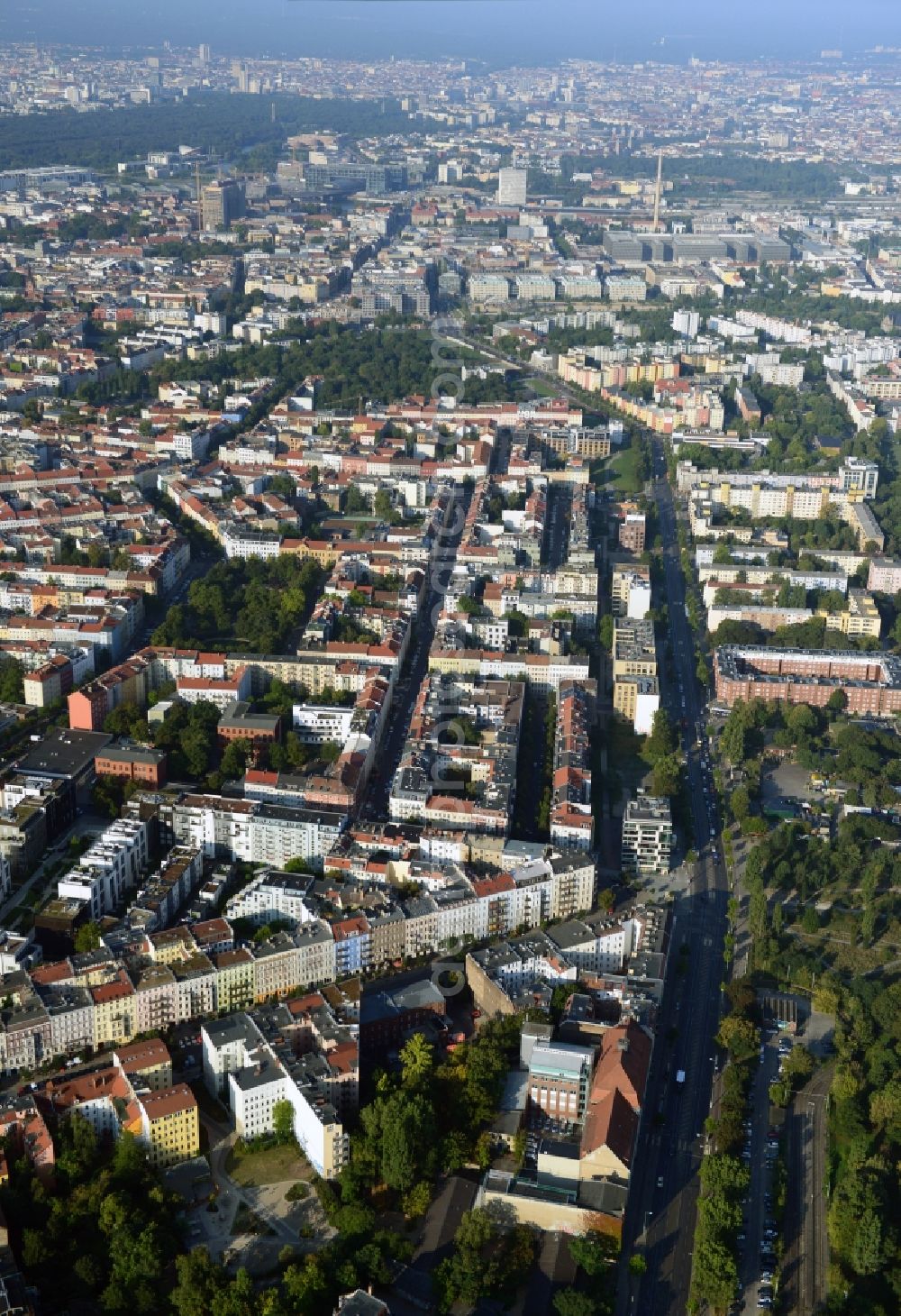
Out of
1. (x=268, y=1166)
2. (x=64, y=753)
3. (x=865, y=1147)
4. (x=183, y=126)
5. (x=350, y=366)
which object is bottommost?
(x=268, y=1166)

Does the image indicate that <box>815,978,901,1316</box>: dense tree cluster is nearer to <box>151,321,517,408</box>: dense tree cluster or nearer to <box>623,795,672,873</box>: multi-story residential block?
<box>623,795,672,873</box>: multi-story residential block

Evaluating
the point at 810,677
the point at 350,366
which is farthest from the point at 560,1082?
the point at 350,366

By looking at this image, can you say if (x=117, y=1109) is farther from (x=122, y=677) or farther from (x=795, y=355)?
(x=795, y=355)

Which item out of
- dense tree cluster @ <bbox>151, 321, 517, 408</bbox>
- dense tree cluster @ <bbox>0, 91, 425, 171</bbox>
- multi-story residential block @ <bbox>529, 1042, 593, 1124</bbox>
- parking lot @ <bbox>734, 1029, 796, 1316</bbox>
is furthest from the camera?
dense tree cluster @ <bbox>0, 91, 425, 171</bbox>

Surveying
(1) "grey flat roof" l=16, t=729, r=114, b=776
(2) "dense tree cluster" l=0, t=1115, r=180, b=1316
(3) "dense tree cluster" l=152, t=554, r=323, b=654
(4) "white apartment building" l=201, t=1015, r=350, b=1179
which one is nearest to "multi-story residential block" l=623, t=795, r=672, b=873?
(4) "white apartment building" l=201, t=1015, r=350, b=1179

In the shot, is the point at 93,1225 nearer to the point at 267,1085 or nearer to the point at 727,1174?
the point at 267,1085

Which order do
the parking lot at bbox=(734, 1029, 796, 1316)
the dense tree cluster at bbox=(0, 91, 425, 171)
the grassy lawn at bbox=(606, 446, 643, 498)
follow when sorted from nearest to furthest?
the parking lot at bbox=(734, 1029, 796, 1316)
the grassy lawn at bbox=(606, 446, 643, 498)
the dense tree cluster at bbox=(0, 91, 425, 171)

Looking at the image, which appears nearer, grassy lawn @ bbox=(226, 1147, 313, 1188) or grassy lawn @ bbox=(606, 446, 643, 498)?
grassy lawn @ bbox=(226, 1147, 313, 1188)
